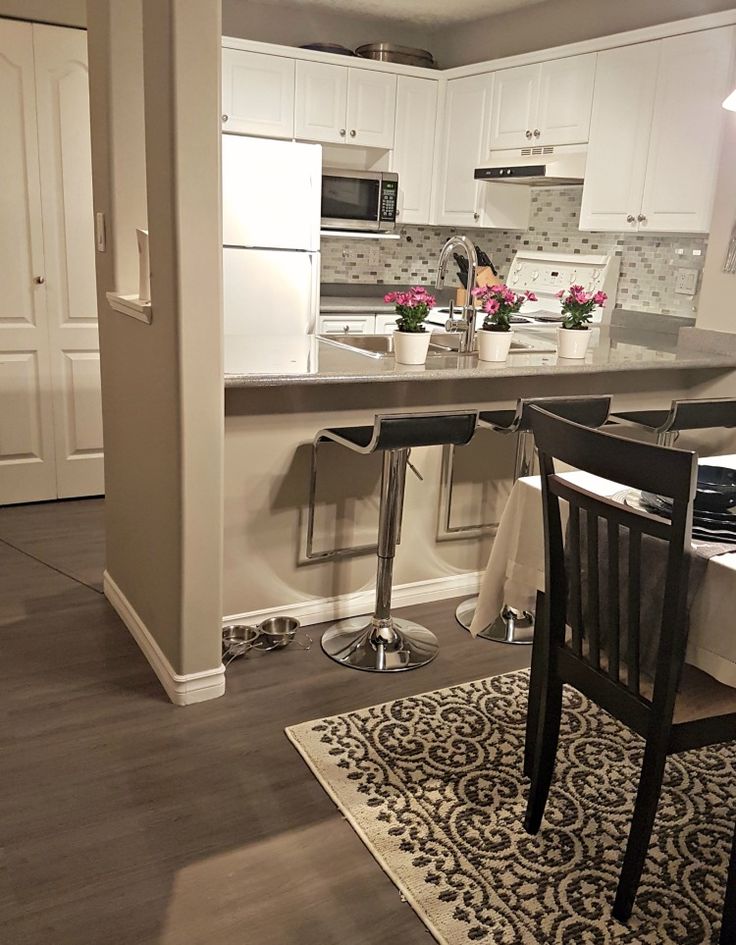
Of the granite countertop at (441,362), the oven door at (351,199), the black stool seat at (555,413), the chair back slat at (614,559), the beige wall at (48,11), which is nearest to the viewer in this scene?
the chair back slat at (614,559)

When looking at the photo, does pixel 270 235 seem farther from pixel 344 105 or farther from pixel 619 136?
pixel 619 136

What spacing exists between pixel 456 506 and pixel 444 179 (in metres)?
2.83

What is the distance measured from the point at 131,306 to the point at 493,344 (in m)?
1.22

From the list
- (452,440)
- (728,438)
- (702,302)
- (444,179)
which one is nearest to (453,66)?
(444,179)

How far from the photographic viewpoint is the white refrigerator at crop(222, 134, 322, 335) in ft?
13.6

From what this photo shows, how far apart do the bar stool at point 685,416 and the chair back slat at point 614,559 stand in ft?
4.03

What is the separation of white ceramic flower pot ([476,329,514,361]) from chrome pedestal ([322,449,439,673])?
512mm

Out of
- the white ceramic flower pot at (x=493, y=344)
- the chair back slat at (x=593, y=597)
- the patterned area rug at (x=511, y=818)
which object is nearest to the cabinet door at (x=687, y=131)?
the white ceramic flower pot at (x=493, y=344)

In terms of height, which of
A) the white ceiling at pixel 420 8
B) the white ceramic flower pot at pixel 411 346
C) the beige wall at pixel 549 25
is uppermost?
the white ceiling at pixel 420 8

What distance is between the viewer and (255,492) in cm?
280

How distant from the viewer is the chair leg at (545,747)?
193 cm

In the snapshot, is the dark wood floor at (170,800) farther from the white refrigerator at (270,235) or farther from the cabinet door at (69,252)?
the white refrigerator at (270,235)

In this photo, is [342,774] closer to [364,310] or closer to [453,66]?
[364,310]

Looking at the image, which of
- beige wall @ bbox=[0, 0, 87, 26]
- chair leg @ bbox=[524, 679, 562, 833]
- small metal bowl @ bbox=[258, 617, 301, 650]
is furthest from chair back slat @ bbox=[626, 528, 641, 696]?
beige wall @ bbox=[0, 0, 87, 26]
